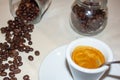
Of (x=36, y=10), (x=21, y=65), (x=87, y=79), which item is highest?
(x=36, y=10)

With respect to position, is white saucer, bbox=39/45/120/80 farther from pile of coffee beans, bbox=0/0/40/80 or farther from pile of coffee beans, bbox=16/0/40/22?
pile of coffee beans, bbox=16/0/40/22

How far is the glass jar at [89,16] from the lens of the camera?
869 mm

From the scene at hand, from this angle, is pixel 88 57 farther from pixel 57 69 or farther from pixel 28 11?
pixel 28 11

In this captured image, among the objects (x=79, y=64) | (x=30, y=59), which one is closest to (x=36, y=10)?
(x=30, y=59)

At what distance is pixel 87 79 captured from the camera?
0.71 m

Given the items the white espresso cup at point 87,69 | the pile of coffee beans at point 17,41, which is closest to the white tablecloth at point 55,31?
the pile of coffee beans at point 17,41

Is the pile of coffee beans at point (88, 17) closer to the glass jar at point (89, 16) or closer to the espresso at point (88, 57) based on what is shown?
the glass jar at point (89, 16)

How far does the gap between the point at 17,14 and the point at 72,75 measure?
0.95ft

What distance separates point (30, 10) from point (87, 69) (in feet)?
1.10

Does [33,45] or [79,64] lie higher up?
[33,45]

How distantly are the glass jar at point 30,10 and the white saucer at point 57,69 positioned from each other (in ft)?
0.59

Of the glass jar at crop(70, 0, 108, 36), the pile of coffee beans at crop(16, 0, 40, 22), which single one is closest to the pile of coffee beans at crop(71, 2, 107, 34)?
the glass jar at crop(70, 0, 108, 36)

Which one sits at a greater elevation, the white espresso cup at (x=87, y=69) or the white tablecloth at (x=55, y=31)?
the white tablecloth at (x=55, y=31)

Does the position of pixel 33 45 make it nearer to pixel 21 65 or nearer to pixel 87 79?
pixel 21 65
